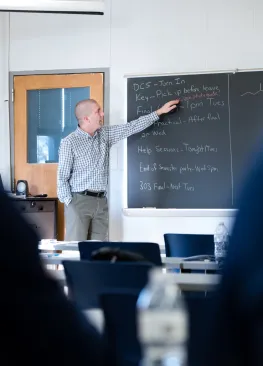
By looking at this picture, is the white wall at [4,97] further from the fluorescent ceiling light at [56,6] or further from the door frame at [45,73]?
the fluorescent ceiling light at [56,6]

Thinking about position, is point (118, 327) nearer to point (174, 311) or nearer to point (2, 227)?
point (174, 311)

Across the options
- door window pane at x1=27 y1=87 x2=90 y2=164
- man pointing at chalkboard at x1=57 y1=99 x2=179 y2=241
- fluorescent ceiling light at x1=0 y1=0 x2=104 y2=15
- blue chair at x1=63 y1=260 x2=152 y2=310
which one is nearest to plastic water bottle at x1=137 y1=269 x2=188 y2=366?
blue chair at x1=63 y1=260 x2=152 y2=310

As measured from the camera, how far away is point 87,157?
5.08 meters

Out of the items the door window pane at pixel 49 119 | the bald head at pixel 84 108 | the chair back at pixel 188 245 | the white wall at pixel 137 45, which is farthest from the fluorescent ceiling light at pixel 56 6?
the chair back at pixel 188 245

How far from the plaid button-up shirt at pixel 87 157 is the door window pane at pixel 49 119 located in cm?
47

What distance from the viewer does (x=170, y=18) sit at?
5.34 meters

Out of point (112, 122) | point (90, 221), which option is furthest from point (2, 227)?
point (112, 122)

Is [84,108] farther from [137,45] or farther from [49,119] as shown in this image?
[137,45]

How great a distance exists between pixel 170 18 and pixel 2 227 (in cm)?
521

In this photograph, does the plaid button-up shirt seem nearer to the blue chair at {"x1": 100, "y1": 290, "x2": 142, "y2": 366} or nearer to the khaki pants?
the khaki pants

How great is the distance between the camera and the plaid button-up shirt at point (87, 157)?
4.97 m

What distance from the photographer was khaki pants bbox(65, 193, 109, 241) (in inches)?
195

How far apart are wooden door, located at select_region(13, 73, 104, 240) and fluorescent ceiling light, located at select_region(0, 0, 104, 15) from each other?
2.80ft

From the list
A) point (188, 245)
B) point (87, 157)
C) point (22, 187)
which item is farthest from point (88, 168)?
point (188, 245)
